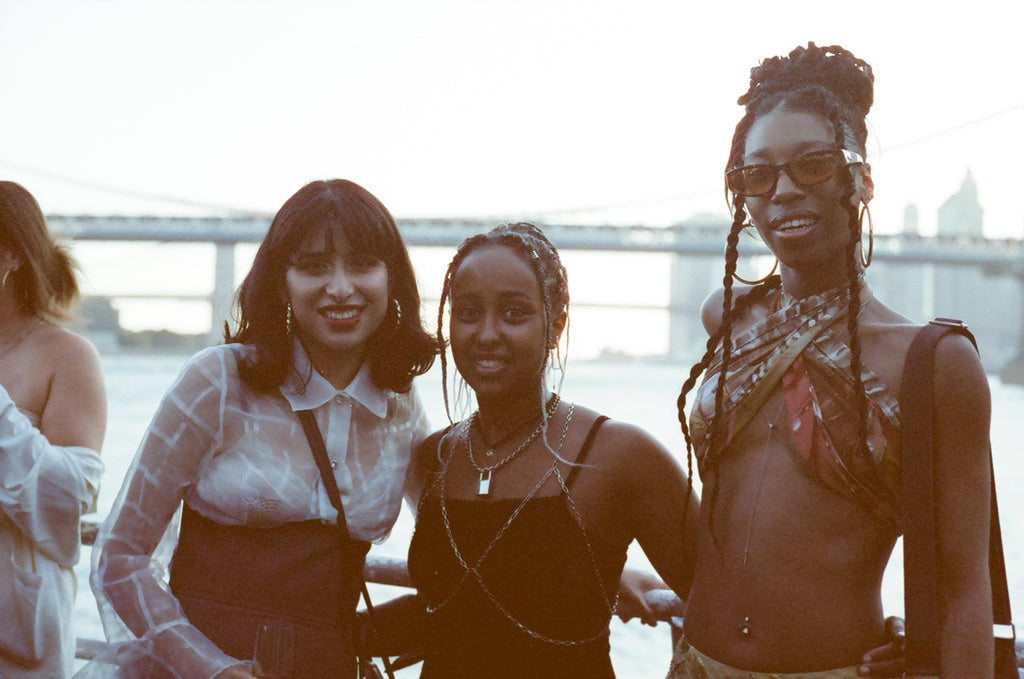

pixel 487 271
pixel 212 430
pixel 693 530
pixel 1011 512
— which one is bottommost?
pixel 1011 512

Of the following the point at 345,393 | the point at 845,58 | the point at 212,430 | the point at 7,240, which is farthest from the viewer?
the point at 7,240

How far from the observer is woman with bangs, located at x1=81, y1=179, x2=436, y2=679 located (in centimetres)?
135

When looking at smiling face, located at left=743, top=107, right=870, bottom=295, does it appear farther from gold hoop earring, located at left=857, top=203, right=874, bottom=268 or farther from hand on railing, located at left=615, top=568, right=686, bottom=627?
hand on railing, located at left=615, top=568, right=686, bottom=627

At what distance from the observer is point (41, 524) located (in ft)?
Result: 5.43

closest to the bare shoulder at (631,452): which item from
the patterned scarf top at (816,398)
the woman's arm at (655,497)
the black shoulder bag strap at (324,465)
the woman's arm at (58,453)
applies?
the woman's arm at (655,497)

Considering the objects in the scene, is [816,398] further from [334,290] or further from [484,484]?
[334,290]

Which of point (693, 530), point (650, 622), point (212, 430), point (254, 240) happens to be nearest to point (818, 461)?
point (693, 530)

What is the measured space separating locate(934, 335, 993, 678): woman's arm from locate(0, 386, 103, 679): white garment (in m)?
1.36

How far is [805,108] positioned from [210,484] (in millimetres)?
962

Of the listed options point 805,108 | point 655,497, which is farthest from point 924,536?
point 805,108

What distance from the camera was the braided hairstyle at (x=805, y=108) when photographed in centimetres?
122

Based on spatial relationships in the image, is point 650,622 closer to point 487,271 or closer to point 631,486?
point 631,486

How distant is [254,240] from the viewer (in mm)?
20500

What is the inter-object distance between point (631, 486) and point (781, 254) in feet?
1.33
